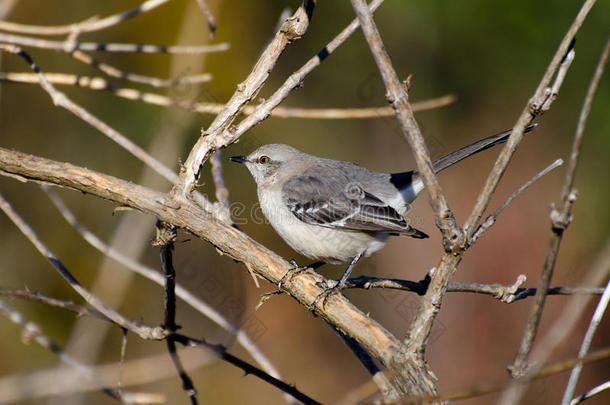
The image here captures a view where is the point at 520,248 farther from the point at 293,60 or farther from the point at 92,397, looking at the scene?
the point at 92,397

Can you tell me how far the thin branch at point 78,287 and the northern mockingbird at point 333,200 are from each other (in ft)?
5.75

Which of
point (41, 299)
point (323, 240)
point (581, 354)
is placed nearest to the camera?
point (581, 354)

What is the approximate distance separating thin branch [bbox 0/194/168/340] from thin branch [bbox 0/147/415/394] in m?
0.22

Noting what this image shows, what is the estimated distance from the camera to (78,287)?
259cm

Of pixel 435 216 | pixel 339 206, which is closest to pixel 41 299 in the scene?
pixel 435 216

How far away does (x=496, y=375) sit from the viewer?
745 cm

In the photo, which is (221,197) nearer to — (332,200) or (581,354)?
(332,200)

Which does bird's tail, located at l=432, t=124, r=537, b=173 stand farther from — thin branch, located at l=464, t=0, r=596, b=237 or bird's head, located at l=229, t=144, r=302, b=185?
thin branch, located at l=464, t=0, r=596, b=237

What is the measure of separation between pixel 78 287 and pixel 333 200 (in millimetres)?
2609

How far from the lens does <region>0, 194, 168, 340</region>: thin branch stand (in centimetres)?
249

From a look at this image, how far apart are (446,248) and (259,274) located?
130cm

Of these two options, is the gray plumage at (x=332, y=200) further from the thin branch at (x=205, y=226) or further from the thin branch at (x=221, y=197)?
the thin branch at (x=205, y=226)

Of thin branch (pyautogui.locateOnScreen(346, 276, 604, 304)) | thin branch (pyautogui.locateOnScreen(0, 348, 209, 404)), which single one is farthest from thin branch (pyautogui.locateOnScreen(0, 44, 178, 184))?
thin branch (pyautogui.locateOnScreen(346, 276, 604, 304))

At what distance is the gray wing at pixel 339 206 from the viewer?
4434 millimetres
